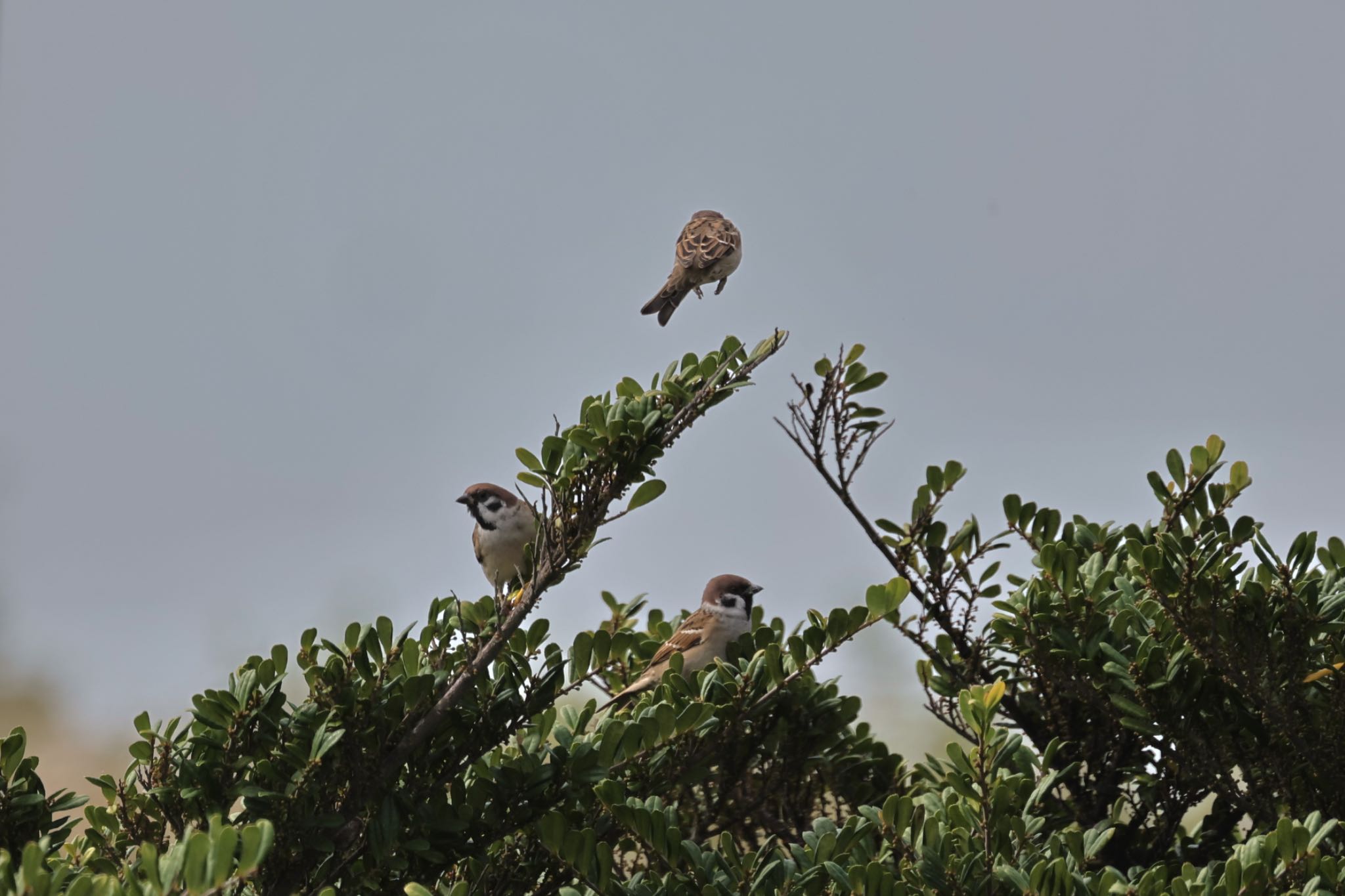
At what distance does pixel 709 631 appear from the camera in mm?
4742

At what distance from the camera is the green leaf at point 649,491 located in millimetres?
2971

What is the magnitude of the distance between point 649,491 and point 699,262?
7.59 ft

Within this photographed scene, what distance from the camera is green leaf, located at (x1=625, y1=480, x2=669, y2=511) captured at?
2971 millimetres

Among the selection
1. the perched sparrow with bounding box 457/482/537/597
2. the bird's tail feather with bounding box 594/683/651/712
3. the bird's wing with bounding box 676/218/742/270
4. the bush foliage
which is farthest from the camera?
the bird's wing with bounding box 676/218/742/270

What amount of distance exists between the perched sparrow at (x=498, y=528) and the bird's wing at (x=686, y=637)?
0.68 metres

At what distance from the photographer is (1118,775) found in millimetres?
3863

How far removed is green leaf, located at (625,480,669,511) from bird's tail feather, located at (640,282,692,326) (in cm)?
209

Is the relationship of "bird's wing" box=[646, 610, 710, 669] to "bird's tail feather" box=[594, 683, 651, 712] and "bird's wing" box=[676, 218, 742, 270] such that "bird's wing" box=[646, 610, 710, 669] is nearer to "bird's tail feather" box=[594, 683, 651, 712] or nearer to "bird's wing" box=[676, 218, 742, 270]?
"bird's tail feather" box=[594, 683, 651, 712]

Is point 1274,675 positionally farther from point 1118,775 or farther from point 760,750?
point 760,750

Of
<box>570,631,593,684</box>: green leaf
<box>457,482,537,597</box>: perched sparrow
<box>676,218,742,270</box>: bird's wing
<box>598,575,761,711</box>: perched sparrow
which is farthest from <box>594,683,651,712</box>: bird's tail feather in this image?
<box>676,218,742,270</box>: bird's wing

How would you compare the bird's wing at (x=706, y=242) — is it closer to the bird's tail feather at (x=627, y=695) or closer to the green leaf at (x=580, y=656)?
the bird's tail feather at (x=627, y=695)

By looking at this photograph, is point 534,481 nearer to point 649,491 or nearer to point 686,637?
point 649,491

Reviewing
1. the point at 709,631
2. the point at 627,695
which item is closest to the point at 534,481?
the point at 627,695

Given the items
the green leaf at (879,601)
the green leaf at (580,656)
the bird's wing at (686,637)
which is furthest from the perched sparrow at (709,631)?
the green leaf at (879,601)
